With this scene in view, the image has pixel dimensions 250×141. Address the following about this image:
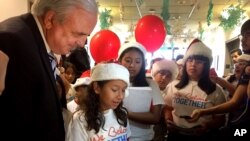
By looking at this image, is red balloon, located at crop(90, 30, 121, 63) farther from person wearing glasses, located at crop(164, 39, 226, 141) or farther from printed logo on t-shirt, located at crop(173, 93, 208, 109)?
printed logo on t-shirt, located at crop(173, 93, 208, 109)

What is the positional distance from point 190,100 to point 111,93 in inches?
35.7

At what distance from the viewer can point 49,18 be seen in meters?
1.12

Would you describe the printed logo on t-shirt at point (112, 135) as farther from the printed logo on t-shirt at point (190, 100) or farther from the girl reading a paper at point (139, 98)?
the printed logo on t-shirt at point (190, 100)

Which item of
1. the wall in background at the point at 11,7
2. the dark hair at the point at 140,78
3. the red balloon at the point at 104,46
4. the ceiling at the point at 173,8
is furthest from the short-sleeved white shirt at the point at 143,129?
the ceiling at the point at 173,8

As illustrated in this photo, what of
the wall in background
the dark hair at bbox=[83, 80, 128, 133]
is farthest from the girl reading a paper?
Answer: the wall in background

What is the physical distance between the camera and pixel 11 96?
3.05ft

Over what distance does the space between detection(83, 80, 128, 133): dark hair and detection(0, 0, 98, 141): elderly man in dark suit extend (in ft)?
1.70

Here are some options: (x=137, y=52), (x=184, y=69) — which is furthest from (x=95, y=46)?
(x=184, y=69)

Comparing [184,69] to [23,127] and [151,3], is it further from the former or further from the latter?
[151,3]

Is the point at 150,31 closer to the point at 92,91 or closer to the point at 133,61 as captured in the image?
the point at 133,61

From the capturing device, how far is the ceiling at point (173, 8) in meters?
7.50

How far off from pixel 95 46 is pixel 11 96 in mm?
1917

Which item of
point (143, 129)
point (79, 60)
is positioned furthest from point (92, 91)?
point (79, 60)

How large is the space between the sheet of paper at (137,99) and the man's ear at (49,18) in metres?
1.06
